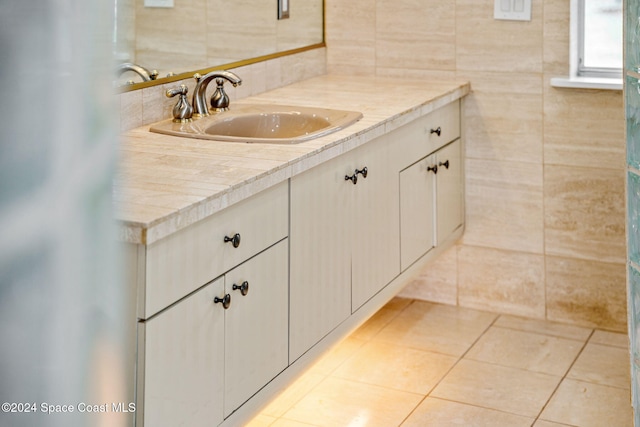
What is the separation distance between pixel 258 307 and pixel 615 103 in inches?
67.3

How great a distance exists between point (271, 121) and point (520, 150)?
42.5 inches

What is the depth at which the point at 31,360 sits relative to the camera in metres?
0.25

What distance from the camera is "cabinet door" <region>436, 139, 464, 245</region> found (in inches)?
119

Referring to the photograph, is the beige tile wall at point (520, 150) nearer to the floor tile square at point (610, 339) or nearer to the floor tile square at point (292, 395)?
the floor tile square at point (610, 339)

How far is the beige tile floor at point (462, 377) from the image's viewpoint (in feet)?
8.19

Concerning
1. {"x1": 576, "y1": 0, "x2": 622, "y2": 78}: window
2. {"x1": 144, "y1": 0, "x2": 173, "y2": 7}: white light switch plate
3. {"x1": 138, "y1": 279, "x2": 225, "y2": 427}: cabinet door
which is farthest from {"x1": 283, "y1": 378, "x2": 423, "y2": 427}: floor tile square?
{"x1": 576, "y1": 0, "x2": 622, "y2": 78}: window

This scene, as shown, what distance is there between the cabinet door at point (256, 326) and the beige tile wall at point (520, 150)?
4.83ft

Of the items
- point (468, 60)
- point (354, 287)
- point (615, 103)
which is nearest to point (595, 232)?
point (615, 103)

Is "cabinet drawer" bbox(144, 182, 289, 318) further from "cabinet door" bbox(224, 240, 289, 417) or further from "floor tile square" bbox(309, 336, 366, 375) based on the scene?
"floor tile square" bbox(309, 336, 366, 375)

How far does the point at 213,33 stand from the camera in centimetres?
262

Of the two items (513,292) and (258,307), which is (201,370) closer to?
(258,307)

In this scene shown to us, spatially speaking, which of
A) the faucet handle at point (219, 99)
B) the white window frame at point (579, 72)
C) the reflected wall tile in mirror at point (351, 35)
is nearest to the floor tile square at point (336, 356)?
the faucet handle at point (219, 99)

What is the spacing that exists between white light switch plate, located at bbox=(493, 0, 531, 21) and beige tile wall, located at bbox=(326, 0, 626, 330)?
0.09 ft

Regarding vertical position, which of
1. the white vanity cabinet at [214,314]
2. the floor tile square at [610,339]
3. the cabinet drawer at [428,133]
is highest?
the cabinet drawer at [428,133]
